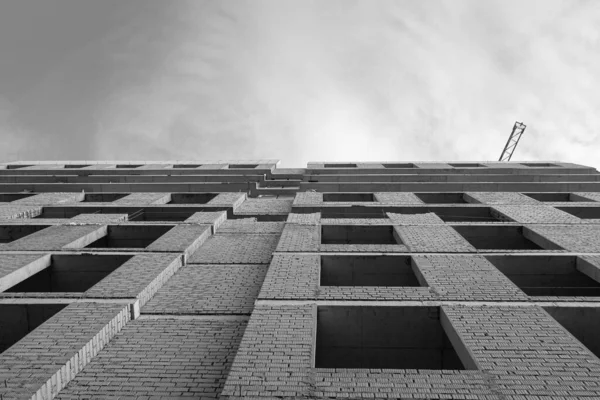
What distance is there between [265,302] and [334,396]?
2757mm

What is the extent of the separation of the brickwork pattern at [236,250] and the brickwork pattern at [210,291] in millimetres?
410

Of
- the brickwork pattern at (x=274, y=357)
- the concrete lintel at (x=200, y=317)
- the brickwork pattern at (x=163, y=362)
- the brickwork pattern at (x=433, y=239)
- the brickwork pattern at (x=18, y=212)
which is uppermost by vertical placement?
the brickwork pattern at (x=18, y=212)

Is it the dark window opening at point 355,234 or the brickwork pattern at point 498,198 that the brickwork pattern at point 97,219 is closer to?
the dark window opening at point 355,234

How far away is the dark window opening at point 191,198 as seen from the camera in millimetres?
18766

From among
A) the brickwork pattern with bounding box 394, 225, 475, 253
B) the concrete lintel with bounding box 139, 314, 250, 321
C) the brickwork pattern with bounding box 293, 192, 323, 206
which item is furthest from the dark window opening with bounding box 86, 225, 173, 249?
the brickwork pattern with bounding box 394, 225, 475, 253

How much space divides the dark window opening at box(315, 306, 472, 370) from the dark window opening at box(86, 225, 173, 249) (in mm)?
7691

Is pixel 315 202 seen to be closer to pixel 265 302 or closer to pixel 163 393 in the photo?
pixel 265 302

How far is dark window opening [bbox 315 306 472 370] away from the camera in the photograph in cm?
700

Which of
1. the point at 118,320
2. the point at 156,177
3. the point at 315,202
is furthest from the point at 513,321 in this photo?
the point at 156,177

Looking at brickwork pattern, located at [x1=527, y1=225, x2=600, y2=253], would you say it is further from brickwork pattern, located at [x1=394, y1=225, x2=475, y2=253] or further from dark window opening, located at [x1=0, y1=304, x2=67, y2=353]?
dark window opening, located at [x1=0, y1=304, x2=67, y2=353]

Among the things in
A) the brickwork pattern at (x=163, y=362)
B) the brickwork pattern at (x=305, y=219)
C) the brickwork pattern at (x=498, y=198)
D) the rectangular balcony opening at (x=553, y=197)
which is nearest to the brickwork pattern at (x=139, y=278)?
the brickwork pattern at (x=163, y=362)

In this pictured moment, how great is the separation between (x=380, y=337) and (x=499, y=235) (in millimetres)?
6898

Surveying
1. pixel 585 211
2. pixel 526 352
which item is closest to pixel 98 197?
pixel 526 352

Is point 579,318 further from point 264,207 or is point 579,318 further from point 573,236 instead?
point 264,207
